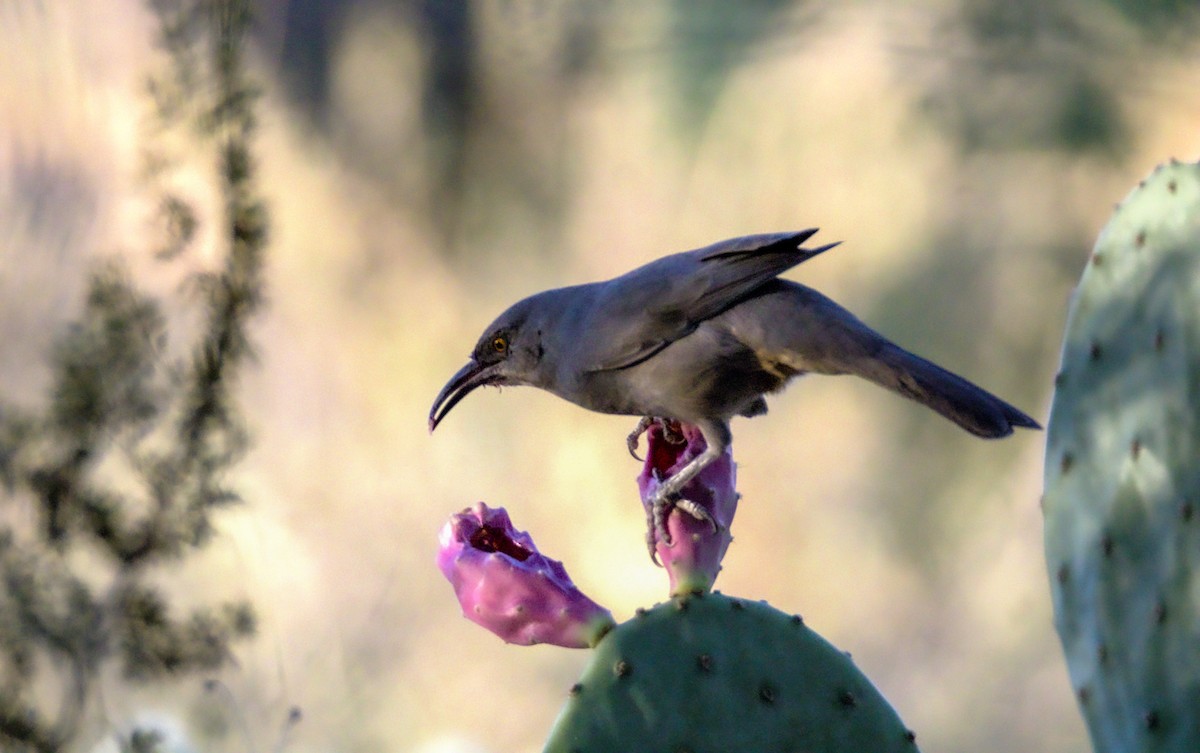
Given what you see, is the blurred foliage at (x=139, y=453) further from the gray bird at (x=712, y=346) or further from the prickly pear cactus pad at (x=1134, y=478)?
the prickly pear cactus pad at (x=1134, y=478)

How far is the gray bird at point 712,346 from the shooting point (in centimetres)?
111

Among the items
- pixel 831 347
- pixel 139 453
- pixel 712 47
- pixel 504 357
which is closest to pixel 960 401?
pixel 831 347

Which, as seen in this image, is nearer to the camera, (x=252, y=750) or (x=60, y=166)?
(x=60, y=166)

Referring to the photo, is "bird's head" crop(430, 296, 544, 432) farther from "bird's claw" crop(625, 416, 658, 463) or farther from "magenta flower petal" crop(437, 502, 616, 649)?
"magenta flower petal" crop(437, 502, 616, 649)

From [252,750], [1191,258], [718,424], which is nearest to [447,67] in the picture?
[252,750]

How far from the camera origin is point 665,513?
0.96 m

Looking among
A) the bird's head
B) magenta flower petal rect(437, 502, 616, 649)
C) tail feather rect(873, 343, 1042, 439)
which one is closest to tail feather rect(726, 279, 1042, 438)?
tail feather rect(873, 343, 1042, 439)

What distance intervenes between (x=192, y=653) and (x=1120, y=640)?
2.57 meters

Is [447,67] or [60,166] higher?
[447,67]

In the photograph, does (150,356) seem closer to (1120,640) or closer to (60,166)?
(60,166)

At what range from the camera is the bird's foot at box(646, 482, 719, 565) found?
94 cm

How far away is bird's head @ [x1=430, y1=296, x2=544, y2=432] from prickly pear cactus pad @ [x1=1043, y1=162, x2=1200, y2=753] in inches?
21.6

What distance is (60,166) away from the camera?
2.80m

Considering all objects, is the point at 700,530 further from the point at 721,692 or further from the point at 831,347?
the point at 831,347
